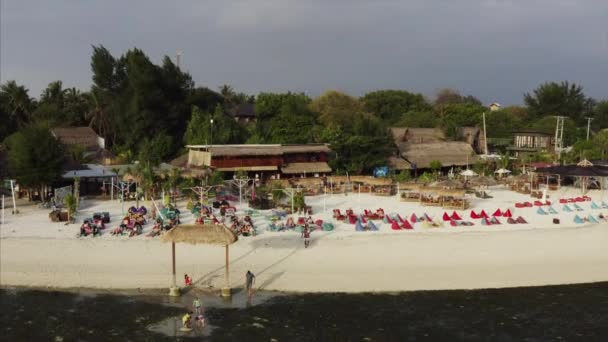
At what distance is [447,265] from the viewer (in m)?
20.9

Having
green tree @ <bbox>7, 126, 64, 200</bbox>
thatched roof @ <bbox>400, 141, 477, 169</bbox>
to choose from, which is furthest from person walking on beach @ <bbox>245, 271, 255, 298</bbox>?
thatched roof @ <bbox>400, 141, 477, 169</bbox>

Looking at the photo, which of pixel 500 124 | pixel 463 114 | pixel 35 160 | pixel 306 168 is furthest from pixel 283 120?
pixel 500 124

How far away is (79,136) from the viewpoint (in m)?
53.3

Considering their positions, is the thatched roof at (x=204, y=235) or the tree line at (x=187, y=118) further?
the tree line at (x=187, y=118)

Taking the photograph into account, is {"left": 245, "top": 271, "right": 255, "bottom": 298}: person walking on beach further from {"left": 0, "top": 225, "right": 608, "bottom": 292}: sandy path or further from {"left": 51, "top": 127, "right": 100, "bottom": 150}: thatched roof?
{"left": 51, "top": 127, "right": 100, "bottom": 150}: thatched roof

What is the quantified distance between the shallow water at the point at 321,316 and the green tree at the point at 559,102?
75714 mm

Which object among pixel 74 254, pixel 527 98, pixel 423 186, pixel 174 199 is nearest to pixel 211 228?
pixel 74 254

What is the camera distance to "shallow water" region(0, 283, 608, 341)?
50.0 ft

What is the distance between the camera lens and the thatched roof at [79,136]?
52188 mm

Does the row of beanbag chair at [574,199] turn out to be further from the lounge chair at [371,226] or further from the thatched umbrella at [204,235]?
the thatched umbrella at [204,235]

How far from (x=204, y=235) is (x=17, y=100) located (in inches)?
1888

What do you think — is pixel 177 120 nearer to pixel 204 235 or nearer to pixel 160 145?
pixel 160 145

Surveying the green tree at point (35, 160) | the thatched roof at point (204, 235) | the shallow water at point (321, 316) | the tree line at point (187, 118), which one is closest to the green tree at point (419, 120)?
the tree line at point (187, 118)

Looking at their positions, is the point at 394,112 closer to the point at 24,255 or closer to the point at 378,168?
the point at 378,168
